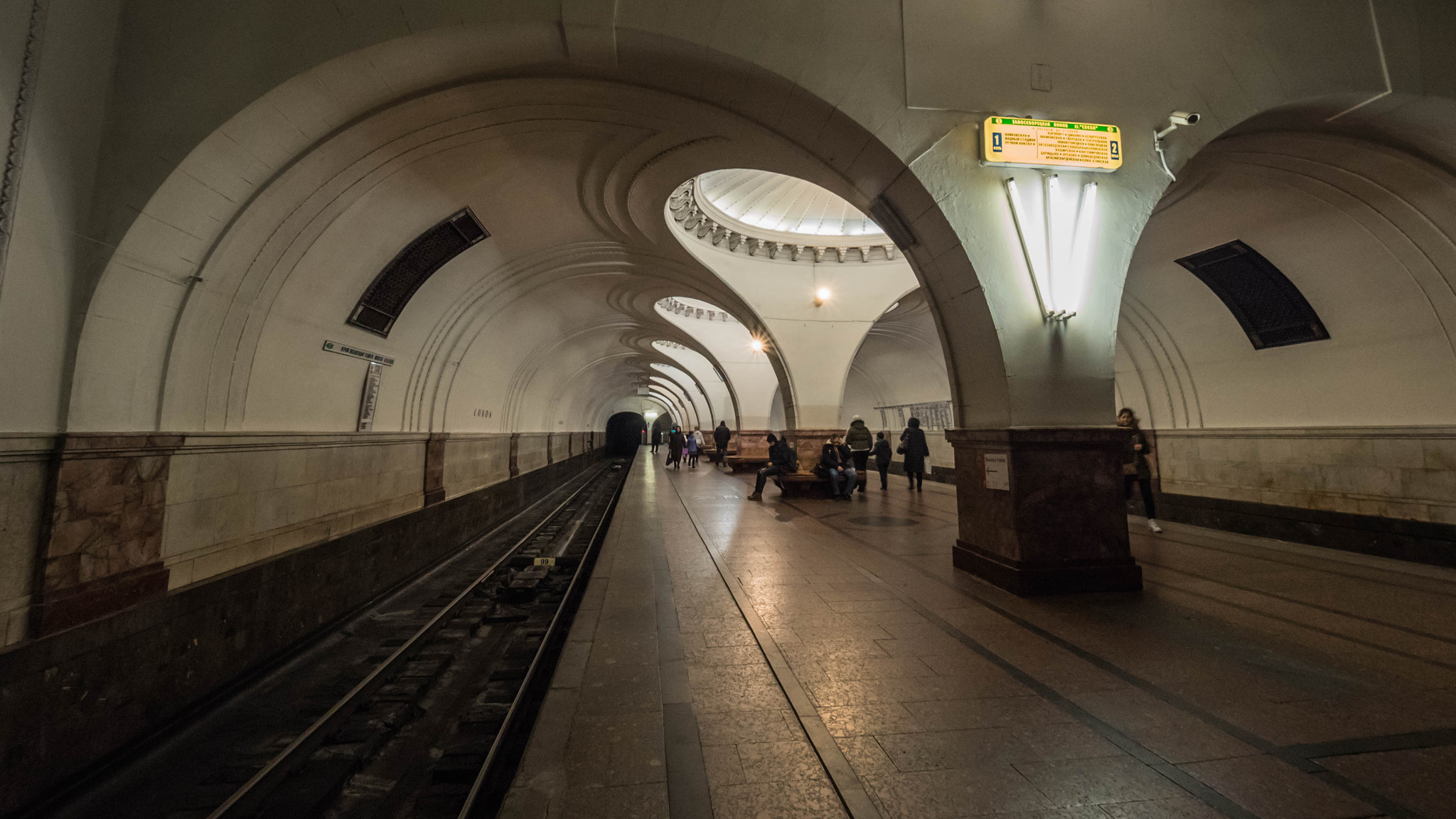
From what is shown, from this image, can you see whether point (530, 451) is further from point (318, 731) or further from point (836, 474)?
point (318, 731)

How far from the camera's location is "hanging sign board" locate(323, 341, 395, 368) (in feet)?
18.4

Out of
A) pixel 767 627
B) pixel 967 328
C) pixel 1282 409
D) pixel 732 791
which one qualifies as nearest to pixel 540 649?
pixel 767 627

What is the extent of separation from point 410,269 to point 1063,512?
24.3 feet

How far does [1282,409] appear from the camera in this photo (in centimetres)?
621

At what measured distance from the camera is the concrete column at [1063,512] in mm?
3674

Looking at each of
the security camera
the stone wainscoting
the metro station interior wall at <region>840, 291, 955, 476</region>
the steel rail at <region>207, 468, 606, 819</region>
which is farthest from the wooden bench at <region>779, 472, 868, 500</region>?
the security camera

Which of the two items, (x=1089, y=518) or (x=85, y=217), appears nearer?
(x=85, y=217)

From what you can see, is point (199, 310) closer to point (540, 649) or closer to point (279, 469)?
point (279, 469)

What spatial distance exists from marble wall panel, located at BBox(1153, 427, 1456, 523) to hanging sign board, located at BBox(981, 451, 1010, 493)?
4938 millimetres

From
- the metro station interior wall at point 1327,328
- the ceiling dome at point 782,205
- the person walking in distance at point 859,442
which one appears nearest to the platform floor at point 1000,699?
the metro station interior wall at point 1327,328

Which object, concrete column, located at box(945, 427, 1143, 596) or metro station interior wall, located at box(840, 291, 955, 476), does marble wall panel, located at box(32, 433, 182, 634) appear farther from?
metro station interior wall, located at box(840, 291, 955, 476)

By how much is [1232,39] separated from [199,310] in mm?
8256

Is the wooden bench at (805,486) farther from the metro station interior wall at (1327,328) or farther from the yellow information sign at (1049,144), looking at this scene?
the yellow information sign at (1049,144)

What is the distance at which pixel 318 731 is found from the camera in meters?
3.68
